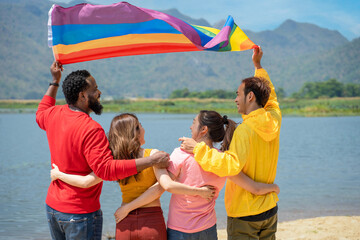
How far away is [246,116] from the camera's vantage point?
262cm

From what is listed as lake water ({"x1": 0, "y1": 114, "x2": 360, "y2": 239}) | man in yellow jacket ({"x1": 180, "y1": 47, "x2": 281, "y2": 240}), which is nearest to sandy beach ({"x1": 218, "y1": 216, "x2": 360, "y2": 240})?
lake water ({"x1": 0, "y1": 114, "x2": 360, "y2": 239})

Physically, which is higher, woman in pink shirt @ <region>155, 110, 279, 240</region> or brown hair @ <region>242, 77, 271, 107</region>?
brown hair @ <region>242, 77, 271, 107</region>

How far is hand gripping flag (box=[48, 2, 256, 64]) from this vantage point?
2875 millimetres

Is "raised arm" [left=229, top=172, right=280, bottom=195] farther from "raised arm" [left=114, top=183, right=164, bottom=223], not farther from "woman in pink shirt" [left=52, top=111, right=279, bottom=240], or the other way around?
"raised arm" [left=114, top=183, right=164, bottom=223]

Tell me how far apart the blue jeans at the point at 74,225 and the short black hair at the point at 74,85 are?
652 millimetres

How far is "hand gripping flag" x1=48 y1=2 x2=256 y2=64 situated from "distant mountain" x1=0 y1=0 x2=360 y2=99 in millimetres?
124019

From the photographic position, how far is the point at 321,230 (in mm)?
5711

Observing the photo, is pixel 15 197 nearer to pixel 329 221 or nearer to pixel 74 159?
pixel 329 221

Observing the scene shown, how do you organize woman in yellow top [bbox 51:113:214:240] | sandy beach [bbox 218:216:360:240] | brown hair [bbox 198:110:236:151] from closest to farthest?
woman in yellow top [bbox 51:113:214:240] < brown hair [bbox 198:110:236:151] < sandy beach [bbox 218:216:360:240]

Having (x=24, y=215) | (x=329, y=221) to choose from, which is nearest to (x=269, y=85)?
(x=329, y=221)

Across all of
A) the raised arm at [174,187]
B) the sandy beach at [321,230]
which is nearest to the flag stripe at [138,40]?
the raised arm at [174,187]

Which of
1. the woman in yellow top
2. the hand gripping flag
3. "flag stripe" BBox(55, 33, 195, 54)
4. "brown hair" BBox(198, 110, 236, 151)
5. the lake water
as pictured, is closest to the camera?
the woman in yellow top

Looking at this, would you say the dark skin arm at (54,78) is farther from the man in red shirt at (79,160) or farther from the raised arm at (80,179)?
the raised arm at (80,179)

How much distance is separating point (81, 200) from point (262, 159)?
1123 millimetres
